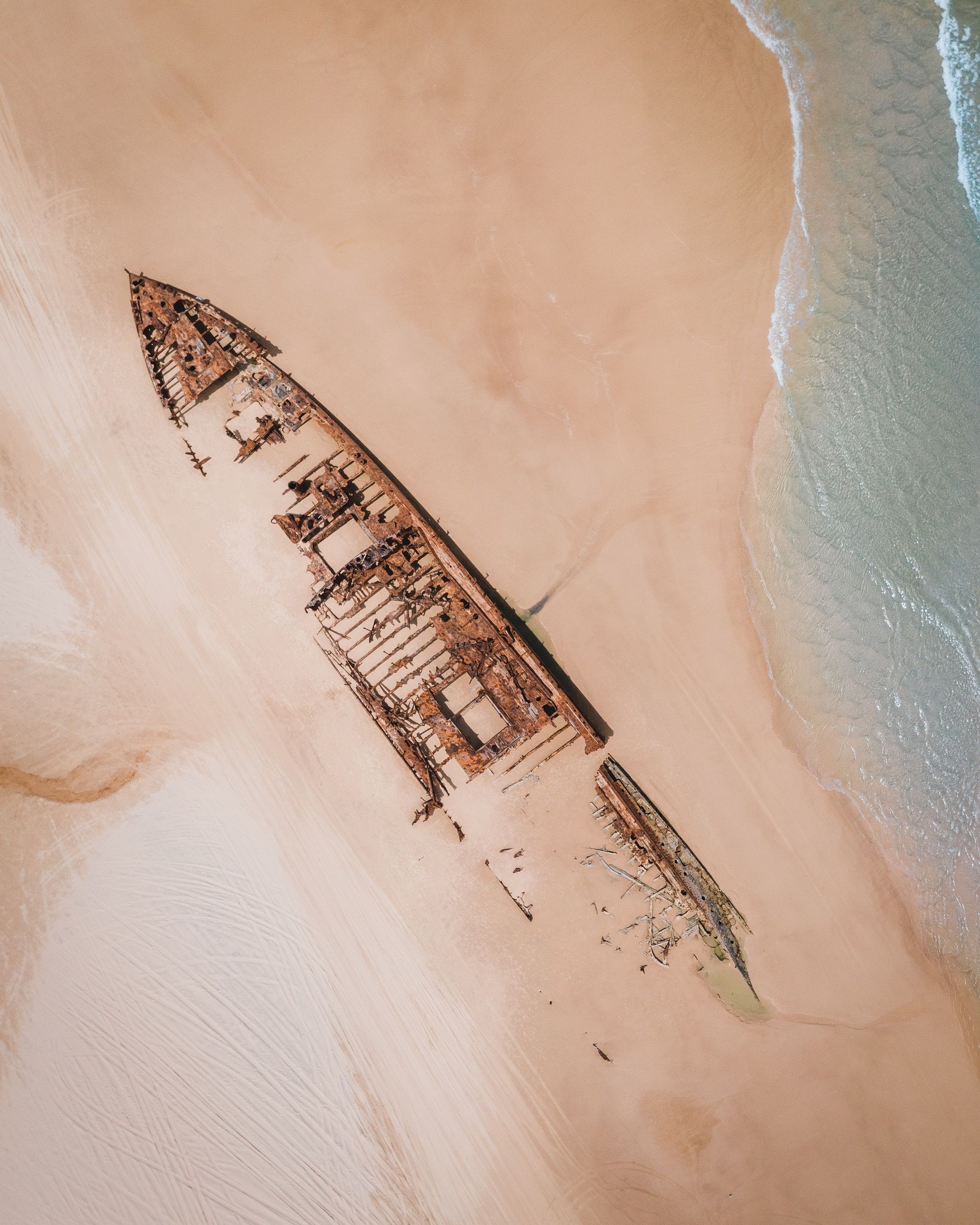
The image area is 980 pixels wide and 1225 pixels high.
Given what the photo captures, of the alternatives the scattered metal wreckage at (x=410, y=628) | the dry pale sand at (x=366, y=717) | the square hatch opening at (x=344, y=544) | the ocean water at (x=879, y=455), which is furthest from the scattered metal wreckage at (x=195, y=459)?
the ocean water at (x=879, y=455)

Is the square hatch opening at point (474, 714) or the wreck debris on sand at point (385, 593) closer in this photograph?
the wreck debris on sand at point (385, 593)

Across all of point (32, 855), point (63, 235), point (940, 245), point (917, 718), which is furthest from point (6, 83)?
point (917, 718)

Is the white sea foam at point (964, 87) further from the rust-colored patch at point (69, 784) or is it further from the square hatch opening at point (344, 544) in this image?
the rust-colored patch at point (69, 784)

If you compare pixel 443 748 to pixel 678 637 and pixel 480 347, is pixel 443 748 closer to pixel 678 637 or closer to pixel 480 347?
pixel 678 637

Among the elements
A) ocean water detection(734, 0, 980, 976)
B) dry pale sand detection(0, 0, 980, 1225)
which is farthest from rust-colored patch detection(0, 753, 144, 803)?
ocean water detection(734, 0, 980, 976)

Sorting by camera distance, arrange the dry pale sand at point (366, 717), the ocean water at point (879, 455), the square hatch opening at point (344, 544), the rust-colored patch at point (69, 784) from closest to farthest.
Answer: the dry pale sand at point (366, 717)
the ocean water at point (879, 455)
the square hatch opening at point (344, 544)
the rust-colored patch at point (69, 784)

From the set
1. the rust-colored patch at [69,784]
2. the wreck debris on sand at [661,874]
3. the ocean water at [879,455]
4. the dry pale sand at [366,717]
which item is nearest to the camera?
the wreck debris on sand at [661,874]

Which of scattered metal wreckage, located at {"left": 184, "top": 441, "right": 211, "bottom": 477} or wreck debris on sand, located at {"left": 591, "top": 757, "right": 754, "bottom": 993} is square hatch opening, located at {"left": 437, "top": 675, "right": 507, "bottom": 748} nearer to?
wreck debris on sand, located at {"left": 591, "top": 757, "right": 754, "bottom": 993}

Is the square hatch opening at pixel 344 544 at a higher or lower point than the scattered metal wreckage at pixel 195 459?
lower
